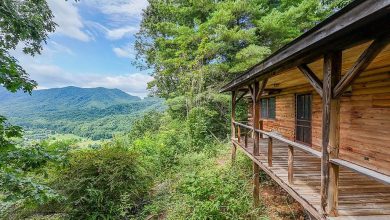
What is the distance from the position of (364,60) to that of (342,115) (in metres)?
4.81

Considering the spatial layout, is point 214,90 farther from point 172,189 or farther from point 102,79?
point 102,79

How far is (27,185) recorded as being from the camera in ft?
13.7

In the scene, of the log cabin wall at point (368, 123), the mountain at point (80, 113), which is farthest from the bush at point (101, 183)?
the log cabin wall at point (368, 123)

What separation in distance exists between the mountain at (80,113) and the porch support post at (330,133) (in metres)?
5.37

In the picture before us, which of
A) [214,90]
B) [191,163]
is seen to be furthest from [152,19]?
[191,163]

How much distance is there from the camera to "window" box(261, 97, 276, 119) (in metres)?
12.1

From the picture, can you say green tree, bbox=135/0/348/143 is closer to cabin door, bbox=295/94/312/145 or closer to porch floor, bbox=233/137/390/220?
cabin door, bbox=295/94/312/145

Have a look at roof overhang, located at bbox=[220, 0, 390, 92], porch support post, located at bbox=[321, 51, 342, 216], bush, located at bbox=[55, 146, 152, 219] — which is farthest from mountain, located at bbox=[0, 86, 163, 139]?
porch support post, located at bbox=[321, 51, 342, 216]

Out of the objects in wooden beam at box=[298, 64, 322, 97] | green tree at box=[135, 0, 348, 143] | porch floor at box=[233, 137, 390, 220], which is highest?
green tree at box=[135, 0, 348, 143]

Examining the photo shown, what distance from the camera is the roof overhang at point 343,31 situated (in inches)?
77.0

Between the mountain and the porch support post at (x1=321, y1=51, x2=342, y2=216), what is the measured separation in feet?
17.6

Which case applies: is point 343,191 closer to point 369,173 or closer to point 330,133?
point 330,133

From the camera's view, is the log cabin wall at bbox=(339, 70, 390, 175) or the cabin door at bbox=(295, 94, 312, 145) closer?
the log cabin wall at bbox=(339, 70, 390, 175)

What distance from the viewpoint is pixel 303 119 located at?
906 centimetres
